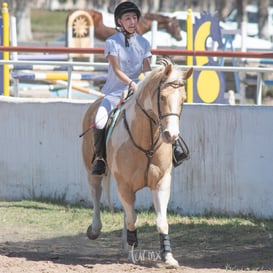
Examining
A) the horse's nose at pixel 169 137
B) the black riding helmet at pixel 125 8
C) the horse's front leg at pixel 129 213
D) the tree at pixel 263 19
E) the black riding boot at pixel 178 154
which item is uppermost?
the tree at pixel 263 19

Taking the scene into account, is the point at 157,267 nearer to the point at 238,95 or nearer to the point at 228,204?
the point at 228,204

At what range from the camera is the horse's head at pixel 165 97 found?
8648 mm

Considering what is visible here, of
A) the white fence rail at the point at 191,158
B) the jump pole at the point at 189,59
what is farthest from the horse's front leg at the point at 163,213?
the jump pole at the point at 189,59

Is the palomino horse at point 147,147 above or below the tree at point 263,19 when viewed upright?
below

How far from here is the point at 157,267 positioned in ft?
30.3

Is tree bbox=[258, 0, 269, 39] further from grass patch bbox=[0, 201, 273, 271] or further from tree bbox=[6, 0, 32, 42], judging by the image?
grass patch bbox=[0, 201, 273, 271]

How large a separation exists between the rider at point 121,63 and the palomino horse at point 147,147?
319 mm

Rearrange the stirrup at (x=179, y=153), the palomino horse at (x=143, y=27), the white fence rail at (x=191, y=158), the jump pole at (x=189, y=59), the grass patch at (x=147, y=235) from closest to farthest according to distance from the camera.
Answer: the stirrup at (x=179, y=153) < the grass patch at (x=147, y=235) < the white fence rail at (x=191, y=158) < the jump pole at (x=189, y=59) < the palomino horse at (x=143, y=27)

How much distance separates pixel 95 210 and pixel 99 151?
850mm

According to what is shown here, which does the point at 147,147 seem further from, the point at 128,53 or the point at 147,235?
the point at 147,235

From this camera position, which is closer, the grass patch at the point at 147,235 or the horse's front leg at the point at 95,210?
the grass patch at the point at 147,235

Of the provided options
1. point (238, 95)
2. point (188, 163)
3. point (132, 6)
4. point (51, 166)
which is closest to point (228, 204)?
point (188, 163)

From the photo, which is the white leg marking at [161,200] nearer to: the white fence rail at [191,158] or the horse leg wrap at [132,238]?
the horse leg wrap at [132,238]

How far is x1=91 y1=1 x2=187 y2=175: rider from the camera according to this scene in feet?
32.0
